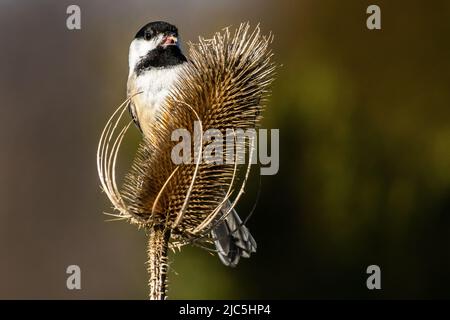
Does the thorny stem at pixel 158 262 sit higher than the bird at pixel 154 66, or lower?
lower

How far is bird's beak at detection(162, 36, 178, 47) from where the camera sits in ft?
21.3

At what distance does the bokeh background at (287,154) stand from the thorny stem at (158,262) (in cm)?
481

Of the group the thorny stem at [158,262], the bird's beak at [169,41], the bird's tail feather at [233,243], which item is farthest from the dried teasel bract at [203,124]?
the bird's beak at [169,41]

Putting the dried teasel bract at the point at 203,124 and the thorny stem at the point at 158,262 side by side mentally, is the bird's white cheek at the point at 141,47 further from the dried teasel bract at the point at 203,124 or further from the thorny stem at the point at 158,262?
the thorny stem at the point at 158,262

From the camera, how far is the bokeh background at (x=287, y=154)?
9.51m

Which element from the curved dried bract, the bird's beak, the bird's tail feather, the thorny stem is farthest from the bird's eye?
A: the thorny stem

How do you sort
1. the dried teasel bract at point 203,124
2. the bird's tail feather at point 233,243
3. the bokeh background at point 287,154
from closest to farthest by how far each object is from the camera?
1. the dried teasel bract at point 203,124
2. the bird's tail feather at point 233,243
3. the bokeh background at point 287,154

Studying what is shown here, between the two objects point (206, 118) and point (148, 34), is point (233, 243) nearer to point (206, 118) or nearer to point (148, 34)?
point (206, 118)

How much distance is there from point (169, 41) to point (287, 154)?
369cm

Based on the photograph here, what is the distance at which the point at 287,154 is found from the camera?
32.6ft

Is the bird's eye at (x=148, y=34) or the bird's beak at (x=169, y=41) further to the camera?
the bird's eye at (x=148, y=34)
